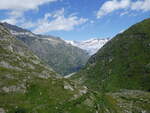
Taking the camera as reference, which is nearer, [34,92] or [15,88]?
[34,92]

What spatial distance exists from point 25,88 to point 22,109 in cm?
1362

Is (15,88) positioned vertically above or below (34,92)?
above

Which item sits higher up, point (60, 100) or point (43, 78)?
point (43, 78)

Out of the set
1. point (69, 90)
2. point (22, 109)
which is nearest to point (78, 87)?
point (69, 90)

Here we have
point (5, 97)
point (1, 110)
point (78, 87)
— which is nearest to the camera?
point (1, 110)

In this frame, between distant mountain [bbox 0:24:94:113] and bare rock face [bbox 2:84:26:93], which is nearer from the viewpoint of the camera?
distant mountain [bbox 0:24:94:113]

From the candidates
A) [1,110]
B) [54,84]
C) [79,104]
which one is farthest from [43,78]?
[1,110]

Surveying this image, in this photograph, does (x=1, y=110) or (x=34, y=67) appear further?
(x=34, y=67)

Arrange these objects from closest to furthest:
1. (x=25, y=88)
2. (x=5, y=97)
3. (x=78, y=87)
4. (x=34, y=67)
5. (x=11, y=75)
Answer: (x=5, y=97) < (x=25, y=88) < (x=11, y=75) < (x=78, y=87) < (x=34, y=67)

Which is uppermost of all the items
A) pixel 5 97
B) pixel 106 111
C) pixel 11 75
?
pixel 11 75

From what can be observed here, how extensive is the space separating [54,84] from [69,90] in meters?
6.57

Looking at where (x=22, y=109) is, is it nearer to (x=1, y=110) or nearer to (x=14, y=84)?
(x=1, y=110)

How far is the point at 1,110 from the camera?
76.2 m

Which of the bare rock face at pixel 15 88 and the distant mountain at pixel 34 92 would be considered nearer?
the distant mountain at pixel 34 92
